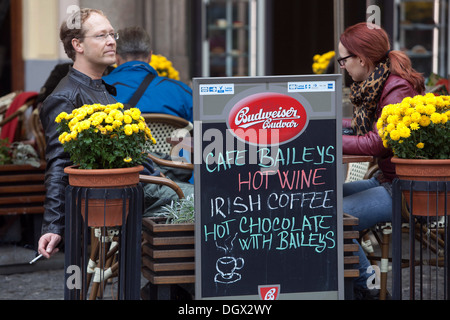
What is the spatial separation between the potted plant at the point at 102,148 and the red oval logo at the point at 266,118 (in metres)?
0.40

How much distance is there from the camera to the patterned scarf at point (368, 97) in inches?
155

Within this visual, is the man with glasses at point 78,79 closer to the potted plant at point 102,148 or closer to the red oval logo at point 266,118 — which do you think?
the potted plant at point 102,148

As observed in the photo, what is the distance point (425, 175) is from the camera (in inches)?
130

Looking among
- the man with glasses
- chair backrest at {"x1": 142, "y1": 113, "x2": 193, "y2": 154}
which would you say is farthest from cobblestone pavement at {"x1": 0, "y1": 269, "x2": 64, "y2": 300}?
the man with glasses

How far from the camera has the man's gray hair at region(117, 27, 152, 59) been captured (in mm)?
5215

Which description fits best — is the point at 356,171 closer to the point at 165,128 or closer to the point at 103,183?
the point at 165,128

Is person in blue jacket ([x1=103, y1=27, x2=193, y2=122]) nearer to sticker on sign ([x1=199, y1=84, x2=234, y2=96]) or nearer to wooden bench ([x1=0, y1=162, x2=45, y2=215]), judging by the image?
wooden bench ([x1=0, y1=162, x2=45, y2=215])

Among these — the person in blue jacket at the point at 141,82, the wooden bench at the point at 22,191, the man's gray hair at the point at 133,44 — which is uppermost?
the man's gray hair at the point at 133,44

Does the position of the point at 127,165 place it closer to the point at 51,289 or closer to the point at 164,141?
the point at 164,141

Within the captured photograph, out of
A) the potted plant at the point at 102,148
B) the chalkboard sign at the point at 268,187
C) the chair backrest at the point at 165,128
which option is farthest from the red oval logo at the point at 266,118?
the chair backrest at the point at 165,128

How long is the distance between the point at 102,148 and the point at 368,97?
147 cm

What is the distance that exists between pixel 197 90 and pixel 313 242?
31.6 inches
